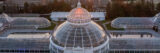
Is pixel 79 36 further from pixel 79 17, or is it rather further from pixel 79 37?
pixel 79 17

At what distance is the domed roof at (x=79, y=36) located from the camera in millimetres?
19000

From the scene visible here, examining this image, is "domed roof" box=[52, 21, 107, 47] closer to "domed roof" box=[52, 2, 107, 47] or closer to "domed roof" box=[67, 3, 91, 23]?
"domed roof" box=[52, 2, 107, 47]

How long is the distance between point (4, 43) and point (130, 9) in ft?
89.3

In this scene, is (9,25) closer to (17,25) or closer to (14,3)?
(17,25)

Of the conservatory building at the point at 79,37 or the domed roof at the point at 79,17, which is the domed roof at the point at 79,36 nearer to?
the conservatory building at the point at 79,37

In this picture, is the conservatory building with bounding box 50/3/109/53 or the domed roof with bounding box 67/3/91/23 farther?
the domed roof with bounding box 67/3/91/23

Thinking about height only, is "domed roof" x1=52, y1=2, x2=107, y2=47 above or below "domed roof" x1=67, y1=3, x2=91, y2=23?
below

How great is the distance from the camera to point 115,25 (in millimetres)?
35625

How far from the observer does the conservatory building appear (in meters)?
18.9

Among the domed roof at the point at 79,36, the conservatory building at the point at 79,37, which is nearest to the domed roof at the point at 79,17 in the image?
the conservatory building at the point at 79,37

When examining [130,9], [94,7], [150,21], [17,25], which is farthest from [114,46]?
[94,7]

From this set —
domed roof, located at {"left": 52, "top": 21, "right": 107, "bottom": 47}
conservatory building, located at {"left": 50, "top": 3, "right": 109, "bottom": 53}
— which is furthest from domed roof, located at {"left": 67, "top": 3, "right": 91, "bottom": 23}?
domed roof, located at {"left": 52, "top": 21, "right": 107, "bottom": 47}

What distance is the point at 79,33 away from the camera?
63.0 feet

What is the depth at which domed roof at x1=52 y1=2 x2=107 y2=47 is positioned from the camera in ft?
62.4
